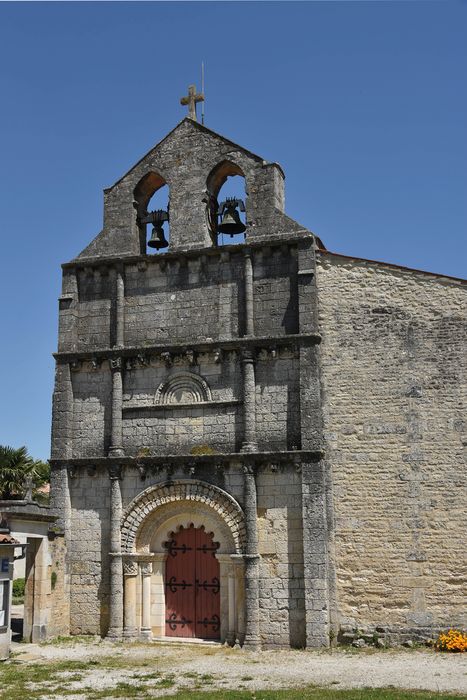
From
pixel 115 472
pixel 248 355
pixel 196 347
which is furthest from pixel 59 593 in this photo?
pixel 248 355

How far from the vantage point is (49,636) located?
1495cm

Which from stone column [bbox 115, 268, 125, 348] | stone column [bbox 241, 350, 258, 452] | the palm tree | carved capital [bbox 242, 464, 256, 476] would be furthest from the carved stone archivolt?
the palm tree

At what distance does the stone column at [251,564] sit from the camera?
1438cm

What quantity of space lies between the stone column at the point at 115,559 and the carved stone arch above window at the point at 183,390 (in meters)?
1.72

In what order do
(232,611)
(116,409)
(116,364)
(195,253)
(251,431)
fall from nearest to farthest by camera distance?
(232,611) → (251,431) → (116,409) → (116,364) → (195,253)

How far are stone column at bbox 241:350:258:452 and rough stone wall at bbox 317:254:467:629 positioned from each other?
1376 millimetres

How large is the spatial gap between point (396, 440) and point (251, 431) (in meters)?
2.73

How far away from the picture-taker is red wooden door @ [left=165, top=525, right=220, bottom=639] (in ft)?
50.0

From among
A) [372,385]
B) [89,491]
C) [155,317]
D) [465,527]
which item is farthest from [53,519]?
[465,527]

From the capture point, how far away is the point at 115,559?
15.4 m

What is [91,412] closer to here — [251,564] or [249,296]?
[249,296]

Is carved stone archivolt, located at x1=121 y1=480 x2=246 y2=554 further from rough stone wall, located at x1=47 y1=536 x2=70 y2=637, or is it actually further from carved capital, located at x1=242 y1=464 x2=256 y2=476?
rough stone wall, located at x1=47 y1=536 x2=70 y2=637

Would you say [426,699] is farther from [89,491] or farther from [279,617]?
[89,491]

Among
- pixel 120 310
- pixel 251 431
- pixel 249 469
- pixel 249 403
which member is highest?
pixel 120 310
